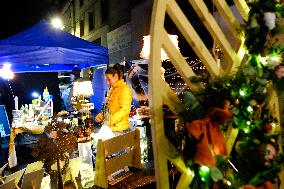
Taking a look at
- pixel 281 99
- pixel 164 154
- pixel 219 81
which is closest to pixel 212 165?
pixel 164 154

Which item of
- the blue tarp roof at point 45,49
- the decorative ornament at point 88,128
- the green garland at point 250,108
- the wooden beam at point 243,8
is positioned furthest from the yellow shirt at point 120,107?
the blue tarp roof at point 45,49

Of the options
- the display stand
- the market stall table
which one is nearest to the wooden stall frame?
the display stand

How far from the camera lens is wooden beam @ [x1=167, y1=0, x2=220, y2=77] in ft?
8.77

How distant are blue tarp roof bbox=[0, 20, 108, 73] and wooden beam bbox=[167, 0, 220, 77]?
5.46 m

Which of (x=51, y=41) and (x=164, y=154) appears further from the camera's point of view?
(x=51, y=41)

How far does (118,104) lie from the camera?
200 inches

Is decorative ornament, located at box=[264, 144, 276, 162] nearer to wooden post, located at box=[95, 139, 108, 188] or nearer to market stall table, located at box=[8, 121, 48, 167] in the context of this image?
wooden post, located at box=[95, 139, 108, 188]

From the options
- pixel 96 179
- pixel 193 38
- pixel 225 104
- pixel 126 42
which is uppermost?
pixel 126 42

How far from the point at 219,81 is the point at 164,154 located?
3.01 ft

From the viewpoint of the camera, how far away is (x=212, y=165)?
2.26 metres

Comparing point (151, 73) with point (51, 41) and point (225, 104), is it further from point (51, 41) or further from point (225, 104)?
point (51, 41)

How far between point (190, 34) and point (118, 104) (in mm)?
2630

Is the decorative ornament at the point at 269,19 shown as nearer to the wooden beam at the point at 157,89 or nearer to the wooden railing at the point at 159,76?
the wooden railing at the point at 159,76

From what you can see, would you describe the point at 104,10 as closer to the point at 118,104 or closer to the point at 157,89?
the point at 118,104
